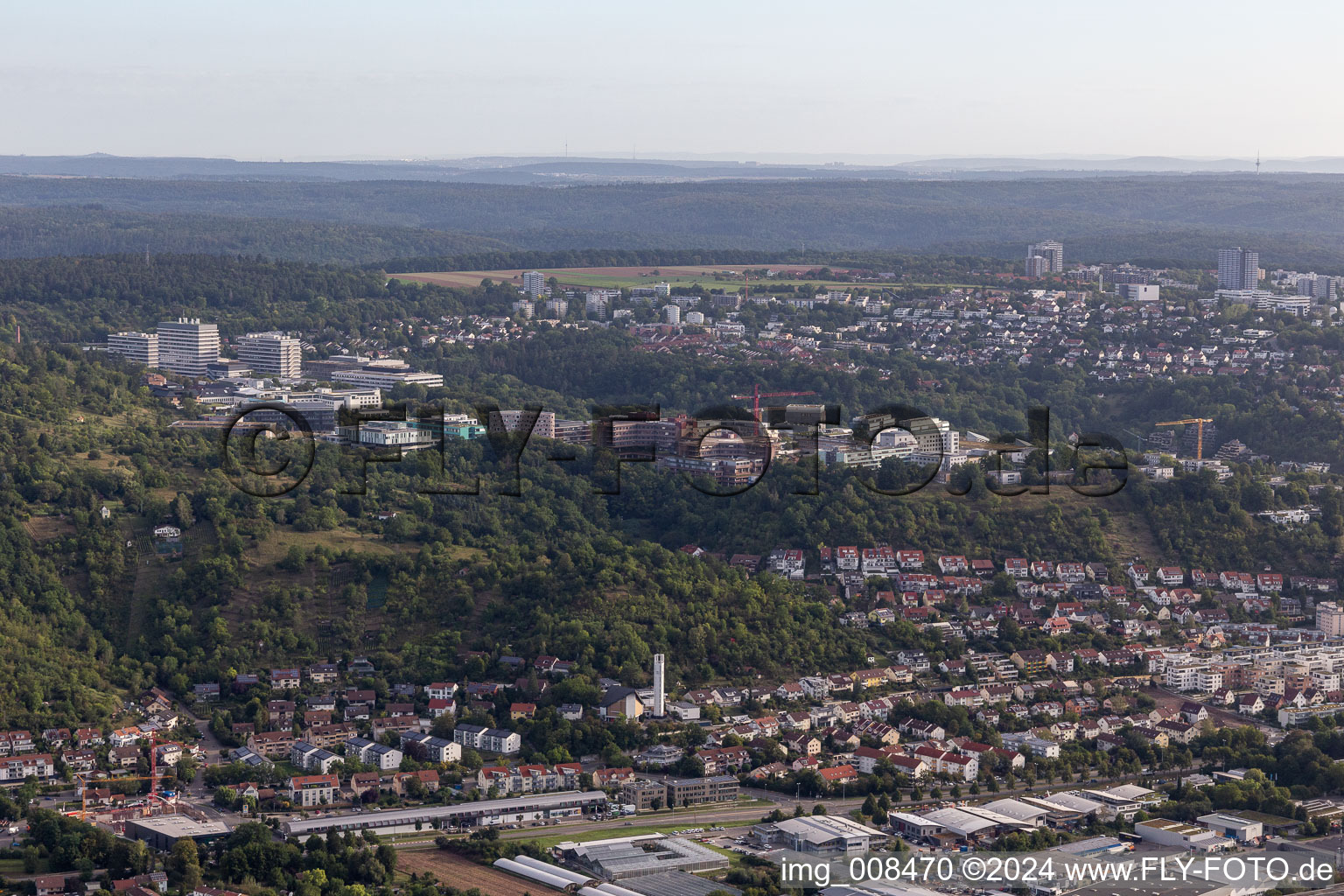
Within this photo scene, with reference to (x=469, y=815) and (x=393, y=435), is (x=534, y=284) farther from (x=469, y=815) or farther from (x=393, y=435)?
(x=469, y=815)

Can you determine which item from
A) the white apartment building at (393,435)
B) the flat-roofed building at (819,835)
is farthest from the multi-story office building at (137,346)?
the flat-roofed building at (819,835)

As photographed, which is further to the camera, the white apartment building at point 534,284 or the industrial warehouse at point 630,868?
the white apartment building at point 534,284

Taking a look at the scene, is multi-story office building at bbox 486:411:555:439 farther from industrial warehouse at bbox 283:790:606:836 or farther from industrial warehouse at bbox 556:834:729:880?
industrial warehouse at bbox 556:834:729:880

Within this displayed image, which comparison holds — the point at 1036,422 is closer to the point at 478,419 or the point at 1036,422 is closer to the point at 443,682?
the point at 478,419

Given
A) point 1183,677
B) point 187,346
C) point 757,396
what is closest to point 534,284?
point 187,346

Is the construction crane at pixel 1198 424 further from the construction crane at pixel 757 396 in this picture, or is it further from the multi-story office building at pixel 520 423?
the multi-story office building at pixel 520 423
